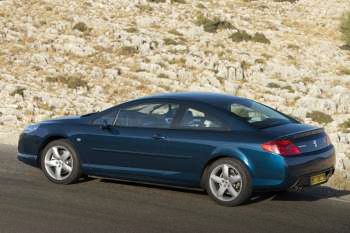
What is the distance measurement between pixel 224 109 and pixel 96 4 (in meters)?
28.1

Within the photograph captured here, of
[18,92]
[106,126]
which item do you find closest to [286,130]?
[106,126]

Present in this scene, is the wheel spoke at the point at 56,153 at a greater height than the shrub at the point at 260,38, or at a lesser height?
lesser

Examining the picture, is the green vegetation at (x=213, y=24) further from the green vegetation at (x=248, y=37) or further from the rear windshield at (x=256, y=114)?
the rear windshield at (x=256, y=114)

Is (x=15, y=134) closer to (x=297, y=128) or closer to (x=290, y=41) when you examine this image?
(x=297, y=128)

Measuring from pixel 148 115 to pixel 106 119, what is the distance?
660 millimetres

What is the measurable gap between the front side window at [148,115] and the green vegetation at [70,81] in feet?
50.3

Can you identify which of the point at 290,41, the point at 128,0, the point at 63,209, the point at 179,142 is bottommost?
the point at 63,209

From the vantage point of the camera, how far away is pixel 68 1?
115 feet

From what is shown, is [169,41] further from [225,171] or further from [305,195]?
[225,171]

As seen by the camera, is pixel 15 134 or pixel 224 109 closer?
pixel 224 109

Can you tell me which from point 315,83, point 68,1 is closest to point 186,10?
point 68,1

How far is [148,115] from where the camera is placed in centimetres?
861

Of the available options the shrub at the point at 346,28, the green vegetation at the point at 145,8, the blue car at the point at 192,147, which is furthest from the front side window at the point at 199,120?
the green vegetation at the point at 145,8

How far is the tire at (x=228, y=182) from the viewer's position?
7727 millimetres
